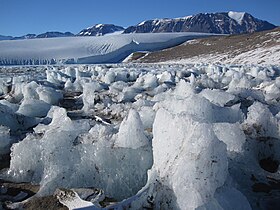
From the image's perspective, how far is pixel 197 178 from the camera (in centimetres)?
185

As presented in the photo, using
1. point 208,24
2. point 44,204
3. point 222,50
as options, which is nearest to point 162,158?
point 44,204

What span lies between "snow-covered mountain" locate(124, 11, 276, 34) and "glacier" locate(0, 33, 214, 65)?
435 feet

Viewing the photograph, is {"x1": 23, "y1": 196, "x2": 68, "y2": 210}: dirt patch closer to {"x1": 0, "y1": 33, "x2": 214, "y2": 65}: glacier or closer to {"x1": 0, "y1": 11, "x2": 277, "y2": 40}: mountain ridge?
{"x1": 0, "y1": 33, "x2": 214, "y2": 65}: glacier

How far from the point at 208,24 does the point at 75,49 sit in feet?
544

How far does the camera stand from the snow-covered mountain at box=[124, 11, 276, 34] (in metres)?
182

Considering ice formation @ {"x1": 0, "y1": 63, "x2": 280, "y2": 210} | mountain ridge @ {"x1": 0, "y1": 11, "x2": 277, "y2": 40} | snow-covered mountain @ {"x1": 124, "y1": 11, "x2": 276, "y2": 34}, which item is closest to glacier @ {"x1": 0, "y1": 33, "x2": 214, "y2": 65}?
ice formation @ {"x1": 0, "y1": 63, "x2": 280, "y2": 210}

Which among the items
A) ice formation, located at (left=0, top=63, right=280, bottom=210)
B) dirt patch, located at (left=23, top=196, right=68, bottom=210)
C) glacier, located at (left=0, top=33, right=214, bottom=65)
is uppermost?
ice formation, located at (left=0, top=63, right=280, bottom=210)

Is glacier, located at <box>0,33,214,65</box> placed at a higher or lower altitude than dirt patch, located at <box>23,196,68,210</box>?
lower

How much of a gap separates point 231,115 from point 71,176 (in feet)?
5.54

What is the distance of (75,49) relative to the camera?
3997 cm

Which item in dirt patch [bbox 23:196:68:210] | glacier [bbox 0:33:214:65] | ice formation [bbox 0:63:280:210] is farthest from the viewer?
glacier [bbox 0:33:214:65]

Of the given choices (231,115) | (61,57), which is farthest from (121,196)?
(61,57)

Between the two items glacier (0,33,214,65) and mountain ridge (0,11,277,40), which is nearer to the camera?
glacier (0,33,214,65)

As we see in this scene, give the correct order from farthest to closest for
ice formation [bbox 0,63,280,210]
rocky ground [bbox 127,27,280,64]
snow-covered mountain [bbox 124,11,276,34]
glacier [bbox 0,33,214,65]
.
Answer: snow-covered mountain [bbox 124,11,276,34] < glacier [bbox 0,33,214,65] < rocky ground [bbox 127,27,280,64] < ice formation [bbox 0,63,280,210]
